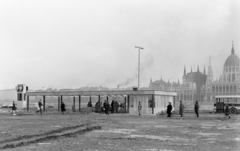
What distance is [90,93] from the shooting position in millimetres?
44469

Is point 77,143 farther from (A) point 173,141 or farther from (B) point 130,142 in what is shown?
(A) point 173,141

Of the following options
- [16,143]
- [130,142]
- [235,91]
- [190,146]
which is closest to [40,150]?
[16,143]

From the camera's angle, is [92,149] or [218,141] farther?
[218,141]

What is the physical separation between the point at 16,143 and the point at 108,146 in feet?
10.5

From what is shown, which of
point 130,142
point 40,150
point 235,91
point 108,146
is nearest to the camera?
point 40,150

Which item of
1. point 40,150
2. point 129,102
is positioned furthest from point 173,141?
point 129,102

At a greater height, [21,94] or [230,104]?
[21,94]

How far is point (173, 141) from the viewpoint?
586 inches

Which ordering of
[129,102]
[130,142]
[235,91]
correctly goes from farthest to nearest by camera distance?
[235,91], [129,102], [130,142]

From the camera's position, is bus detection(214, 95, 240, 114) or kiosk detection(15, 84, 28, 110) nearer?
bus detection(214, 95, 240, 114)

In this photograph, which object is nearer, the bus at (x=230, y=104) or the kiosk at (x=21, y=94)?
the bus at (x=230, y=104)

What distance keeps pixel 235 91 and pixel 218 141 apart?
631 feet

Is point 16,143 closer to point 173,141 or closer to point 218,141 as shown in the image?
point 173,141

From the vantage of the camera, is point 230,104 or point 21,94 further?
point 21,94
